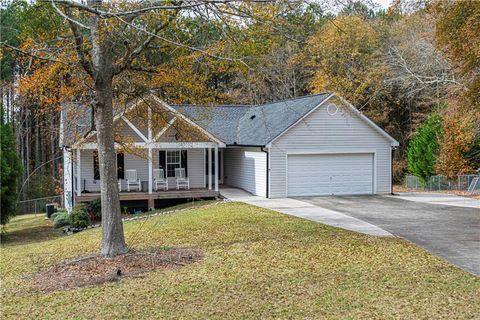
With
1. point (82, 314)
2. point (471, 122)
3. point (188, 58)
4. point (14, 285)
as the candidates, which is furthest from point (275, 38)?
point (471, 122)

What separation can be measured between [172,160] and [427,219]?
12.7 metres

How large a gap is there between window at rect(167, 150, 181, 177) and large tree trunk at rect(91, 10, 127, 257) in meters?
14.3

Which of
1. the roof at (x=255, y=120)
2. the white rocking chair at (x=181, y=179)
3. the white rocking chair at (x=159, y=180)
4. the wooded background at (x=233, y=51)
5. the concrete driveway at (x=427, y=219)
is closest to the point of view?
the wooded background at (x=233, y=51)

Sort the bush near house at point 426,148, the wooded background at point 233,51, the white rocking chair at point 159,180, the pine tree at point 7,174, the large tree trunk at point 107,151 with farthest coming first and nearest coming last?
the bush near house at point 426,148, the white rocking chair at point 159,180, the pine tree at point 7,174, the large tree trunk at point 107,151, the wooded background at point 233,51

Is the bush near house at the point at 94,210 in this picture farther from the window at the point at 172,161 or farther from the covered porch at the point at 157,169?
the window at the point at 172,161

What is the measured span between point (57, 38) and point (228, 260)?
17.7 ft

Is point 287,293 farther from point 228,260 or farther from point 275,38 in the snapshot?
point 275,38

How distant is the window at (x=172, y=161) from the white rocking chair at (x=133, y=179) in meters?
1.76

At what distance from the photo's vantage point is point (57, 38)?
9.73m

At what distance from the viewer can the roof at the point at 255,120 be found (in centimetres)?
2241

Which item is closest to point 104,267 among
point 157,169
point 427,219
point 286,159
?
point 427,219

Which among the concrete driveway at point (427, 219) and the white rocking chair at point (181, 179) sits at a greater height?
the white rocking chair at point (181, 179)

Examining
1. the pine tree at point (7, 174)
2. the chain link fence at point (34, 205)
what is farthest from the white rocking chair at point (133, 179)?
the chain link fence at point (34, 205)

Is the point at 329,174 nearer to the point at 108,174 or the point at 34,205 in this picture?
the point at 108,174
